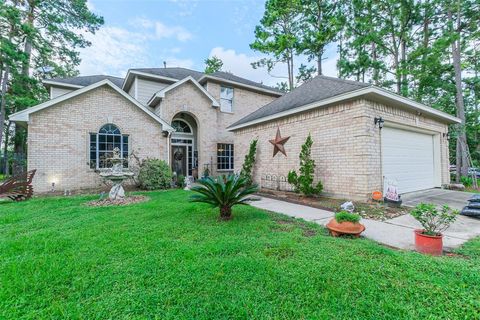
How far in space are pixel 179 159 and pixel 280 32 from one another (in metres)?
15.6

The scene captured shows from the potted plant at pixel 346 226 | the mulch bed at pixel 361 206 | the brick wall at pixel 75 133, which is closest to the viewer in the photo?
the potted plant at pixel 346 226

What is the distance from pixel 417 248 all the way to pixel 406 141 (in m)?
6.26

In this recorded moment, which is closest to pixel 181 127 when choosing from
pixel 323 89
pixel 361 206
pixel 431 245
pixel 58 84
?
pixel 58 84

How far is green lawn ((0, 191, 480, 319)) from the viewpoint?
1.91 metres

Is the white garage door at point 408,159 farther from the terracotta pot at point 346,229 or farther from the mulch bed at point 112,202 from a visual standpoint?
the mulch bed at point 112,202

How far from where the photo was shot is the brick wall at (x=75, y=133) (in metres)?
8.34

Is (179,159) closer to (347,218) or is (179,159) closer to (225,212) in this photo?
(225,212)

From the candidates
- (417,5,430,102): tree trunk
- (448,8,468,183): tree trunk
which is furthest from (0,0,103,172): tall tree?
(448,8,468,183): tree trunk

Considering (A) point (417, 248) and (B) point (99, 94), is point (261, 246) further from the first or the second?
(B) point (99, 94)

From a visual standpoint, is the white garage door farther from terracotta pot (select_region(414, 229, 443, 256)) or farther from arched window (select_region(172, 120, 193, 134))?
arched window (select_region(172, 120, 193, 134))

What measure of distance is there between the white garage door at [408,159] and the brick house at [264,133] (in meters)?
0.04

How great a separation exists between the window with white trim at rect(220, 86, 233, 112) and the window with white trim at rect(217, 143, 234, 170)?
2.77m

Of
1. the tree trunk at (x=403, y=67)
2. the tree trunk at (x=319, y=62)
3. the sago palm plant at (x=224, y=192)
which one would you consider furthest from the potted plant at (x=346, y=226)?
the tree trunk at (x=319, y=62)

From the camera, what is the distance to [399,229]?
4172 millimetres
